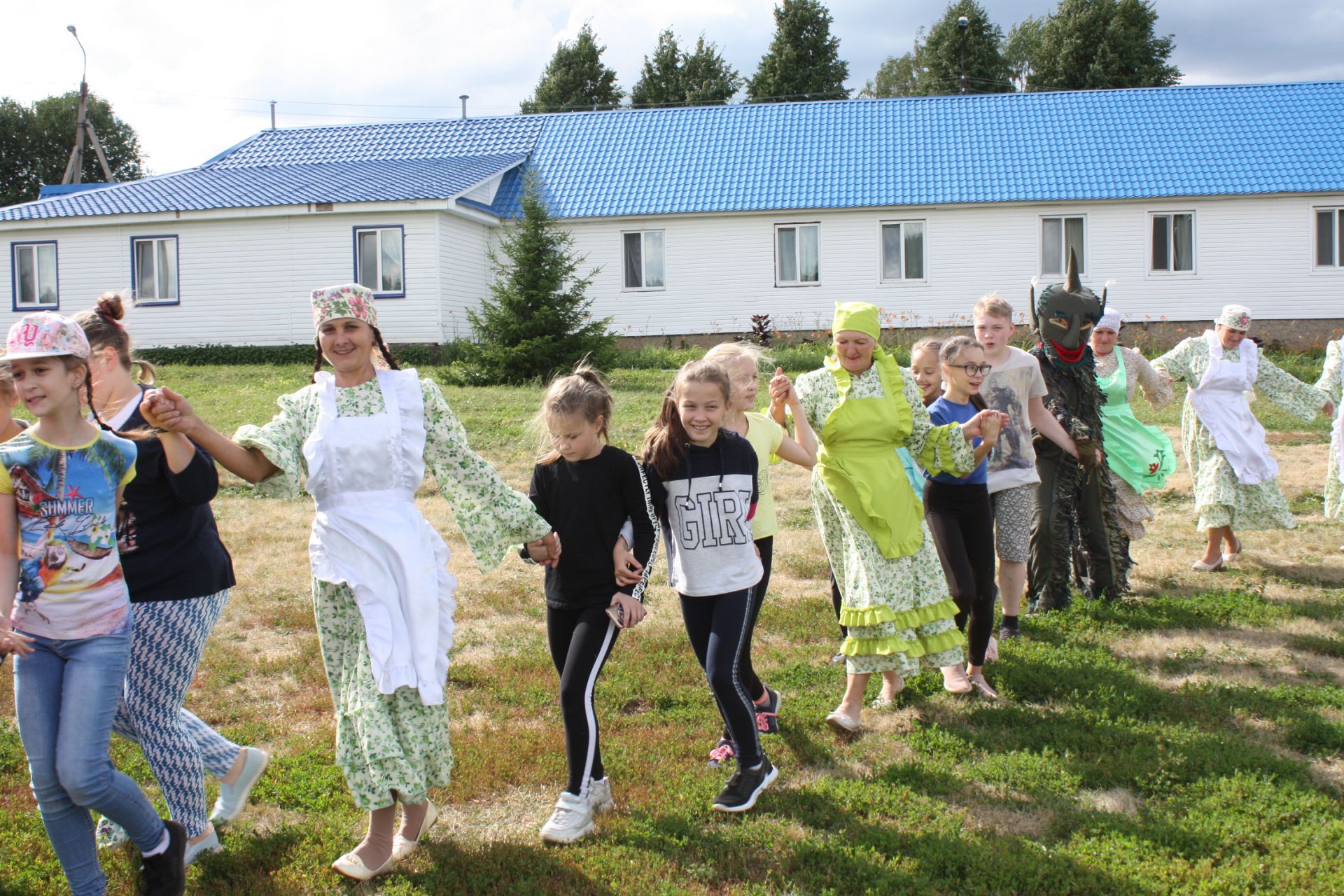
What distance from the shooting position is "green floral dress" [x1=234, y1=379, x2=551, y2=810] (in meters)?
3.67

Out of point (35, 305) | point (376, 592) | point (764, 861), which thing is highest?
point (35, 305)

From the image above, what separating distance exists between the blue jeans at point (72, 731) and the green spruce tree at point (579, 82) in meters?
48.0

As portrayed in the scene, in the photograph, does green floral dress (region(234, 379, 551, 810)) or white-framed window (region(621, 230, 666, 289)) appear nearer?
green floral dress (region(234, 379, 551, 810))

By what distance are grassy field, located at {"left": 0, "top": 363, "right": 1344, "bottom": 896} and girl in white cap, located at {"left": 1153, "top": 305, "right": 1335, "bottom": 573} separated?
2.36 ft

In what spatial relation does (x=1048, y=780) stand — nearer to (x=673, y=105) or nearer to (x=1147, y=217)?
(x=1147, y=217)

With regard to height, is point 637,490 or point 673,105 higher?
point 673,105

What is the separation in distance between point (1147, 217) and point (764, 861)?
2313cm

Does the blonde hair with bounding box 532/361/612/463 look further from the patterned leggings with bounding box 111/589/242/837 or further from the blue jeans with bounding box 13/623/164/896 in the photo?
the blue jeans with bounding box 13/623/164/896

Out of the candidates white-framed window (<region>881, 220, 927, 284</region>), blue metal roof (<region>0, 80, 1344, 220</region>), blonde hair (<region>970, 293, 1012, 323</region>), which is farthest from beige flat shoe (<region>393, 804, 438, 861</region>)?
white-framed window (<region>881, 220, 927, 284</region>)

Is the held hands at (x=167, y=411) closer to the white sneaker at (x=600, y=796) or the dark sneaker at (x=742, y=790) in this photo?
the white sneaker at (x=600, y=796)

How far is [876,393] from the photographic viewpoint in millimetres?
5254

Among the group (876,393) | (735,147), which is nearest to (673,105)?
(735,147)

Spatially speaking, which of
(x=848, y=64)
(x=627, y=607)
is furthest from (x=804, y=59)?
(x=627, y=607)

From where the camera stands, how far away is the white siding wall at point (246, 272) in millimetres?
23047
